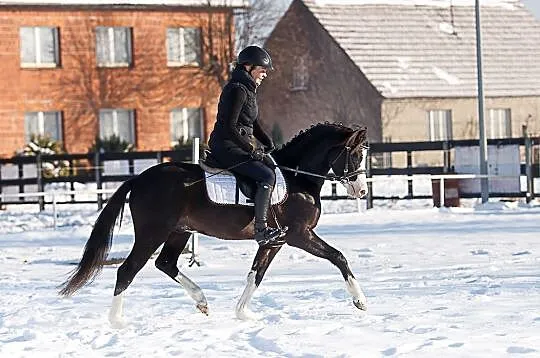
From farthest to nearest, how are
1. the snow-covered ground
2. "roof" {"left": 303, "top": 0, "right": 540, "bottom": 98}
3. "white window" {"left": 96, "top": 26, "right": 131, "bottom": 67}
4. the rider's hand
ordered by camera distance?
"roof" {"left": 303, "top": 0, "right": 540, "bottom": 98}
"white window" {"left": 96, "top": 26, "right": 131, "bottom": 67}
the rider's hand
the snow-covered ground

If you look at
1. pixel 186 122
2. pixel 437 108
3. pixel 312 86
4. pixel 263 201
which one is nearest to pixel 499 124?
pixel 437 108

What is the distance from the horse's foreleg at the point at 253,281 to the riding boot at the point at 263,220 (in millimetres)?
261

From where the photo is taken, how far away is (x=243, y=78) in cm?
1123

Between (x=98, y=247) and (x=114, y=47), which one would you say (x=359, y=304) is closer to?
(x=98, y=247)

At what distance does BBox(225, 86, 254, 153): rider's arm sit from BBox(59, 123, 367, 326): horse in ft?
1.65

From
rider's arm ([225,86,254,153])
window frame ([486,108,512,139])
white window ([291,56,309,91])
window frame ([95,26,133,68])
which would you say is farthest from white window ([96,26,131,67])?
rider's arm ([225,86,254,153])

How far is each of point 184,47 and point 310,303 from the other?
32176 mm

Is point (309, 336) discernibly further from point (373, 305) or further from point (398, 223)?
point (398, 223)

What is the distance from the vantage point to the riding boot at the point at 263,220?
11.1 meters

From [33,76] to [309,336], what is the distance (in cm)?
3218

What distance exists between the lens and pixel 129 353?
941 centimetres

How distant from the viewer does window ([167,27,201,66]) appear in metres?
43.2

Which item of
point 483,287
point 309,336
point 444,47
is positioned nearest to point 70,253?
point 483,287

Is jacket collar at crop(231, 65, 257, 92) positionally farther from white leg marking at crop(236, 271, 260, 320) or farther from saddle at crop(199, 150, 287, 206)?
white leg marking at crop(236, 271, 260, 320)
